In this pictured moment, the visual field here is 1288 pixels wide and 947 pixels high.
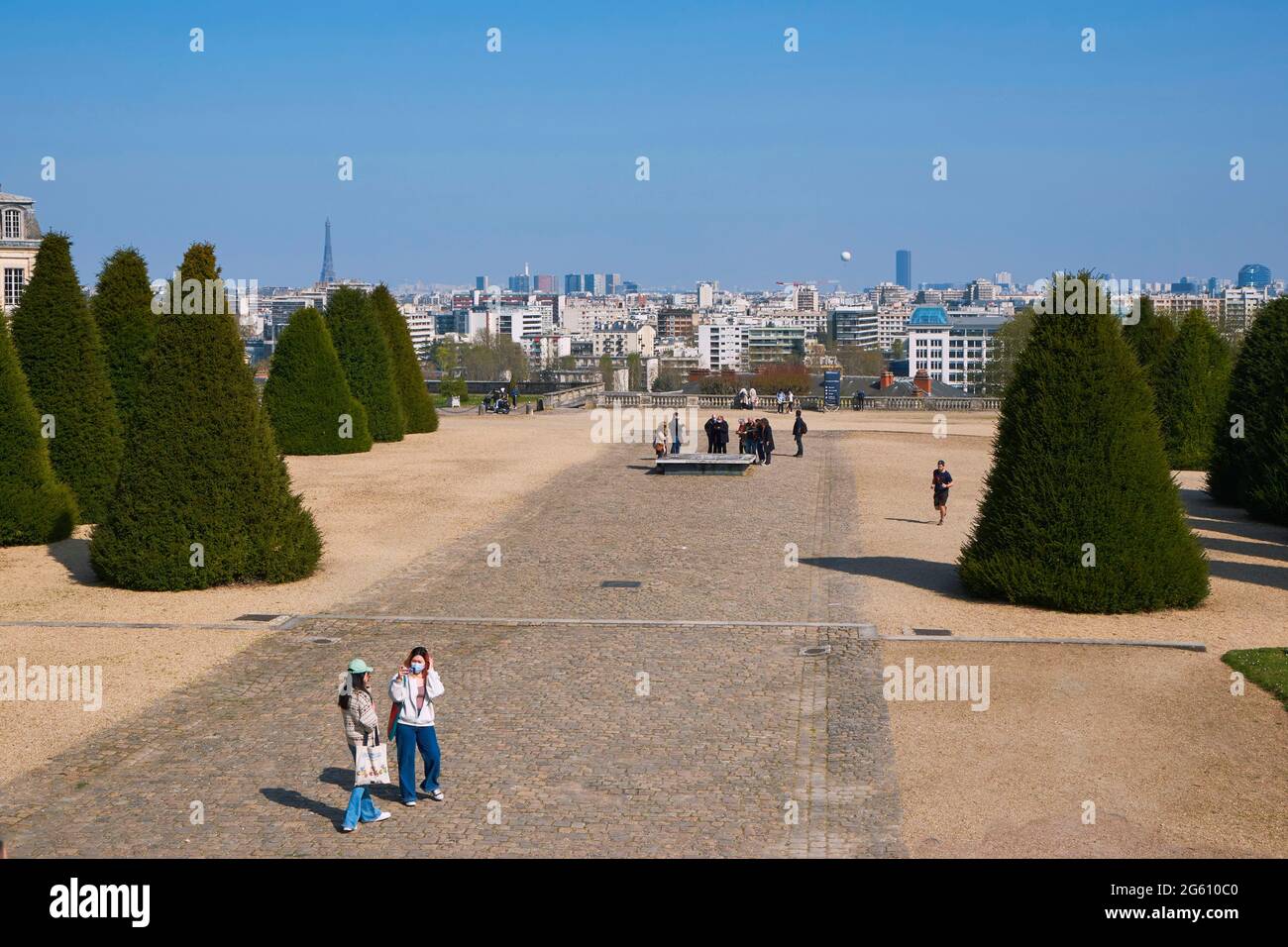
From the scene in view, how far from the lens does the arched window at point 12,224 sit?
6888 centimetres

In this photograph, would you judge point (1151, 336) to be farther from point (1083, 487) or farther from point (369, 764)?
point (369, 764)

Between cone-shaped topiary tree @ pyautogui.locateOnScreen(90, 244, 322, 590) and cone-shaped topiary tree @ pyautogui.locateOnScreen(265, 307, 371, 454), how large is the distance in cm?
1921

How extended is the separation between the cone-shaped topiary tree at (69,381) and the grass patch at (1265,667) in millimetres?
21312

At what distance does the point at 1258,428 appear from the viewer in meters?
30.8

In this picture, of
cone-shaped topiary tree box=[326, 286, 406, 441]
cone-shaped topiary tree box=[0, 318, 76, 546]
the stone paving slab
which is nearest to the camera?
the stone paving slab

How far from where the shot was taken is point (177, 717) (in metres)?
14.6

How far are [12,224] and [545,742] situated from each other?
213 feet

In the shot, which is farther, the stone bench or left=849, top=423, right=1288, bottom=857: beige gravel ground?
the stone bench

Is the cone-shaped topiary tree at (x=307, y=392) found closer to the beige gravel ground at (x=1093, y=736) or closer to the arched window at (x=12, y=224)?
the beige gravel ground at (x=1093, y=736)

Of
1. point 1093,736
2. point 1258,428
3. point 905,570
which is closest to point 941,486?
point 905,570

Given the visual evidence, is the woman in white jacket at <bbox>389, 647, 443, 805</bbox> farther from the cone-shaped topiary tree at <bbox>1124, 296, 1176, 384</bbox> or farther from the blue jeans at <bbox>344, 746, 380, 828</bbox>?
the cone-shaped topiary tree at <bbox>1124, 296, 1176, 384</bbox>

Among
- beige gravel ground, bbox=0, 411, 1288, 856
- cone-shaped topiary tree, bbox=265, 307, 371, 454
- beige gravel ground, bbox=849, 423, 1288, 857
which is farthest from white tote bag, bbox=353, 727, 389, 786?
cone-shaped topiary tree, bbox=265, 307, 371, 454

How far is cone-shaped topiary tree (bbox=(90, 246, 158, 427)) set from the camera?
101 ft
